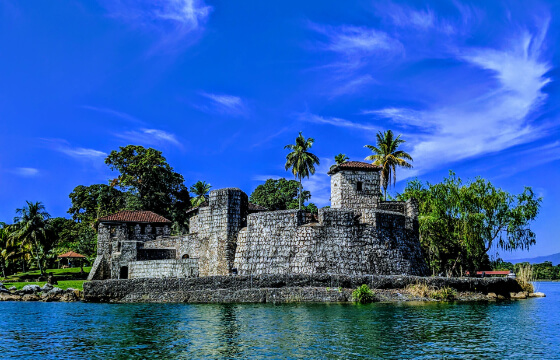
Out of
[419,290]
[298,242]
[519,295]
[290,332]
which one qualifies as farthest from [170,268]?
A: [519,295]

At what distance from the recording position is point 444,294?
86.3 feet

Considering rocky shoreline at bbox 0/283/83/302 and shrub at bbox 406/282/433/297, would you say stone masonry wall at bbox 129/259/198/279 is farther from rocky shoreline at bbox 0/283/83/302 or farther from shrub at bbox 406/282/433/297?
shrub at bbox 406/282/433/297

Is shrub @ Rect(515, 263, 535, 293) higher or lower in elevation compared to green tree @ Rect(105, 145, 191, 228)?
lower

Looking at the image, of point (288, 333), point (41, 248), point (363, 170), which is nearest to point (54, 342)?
point (288, 333)

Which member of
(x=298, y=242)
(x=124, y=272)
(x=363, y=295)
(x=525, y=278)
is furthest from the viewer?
(x=124, y=272)

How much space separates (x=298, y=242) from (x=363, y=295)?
22.3 ft

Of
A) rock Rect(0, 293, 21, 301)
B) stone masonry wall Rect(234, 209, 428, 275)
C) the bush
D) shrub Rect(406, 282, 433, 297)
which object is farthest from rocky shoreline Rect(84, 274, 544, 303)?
rock Rect(0, 293, 21, 301)

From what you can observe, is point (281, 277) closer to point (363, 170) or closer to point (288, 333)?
point (288, 333)

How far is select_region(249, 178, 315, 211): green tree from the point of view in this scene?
67869mm

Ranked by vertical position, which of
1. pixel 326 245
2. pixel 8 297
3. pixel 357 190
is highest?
pixel 357 190

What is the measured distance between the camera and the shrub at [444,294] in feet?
85.9

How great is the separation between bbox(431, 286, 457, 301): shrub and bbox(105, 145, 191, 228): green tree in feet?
131

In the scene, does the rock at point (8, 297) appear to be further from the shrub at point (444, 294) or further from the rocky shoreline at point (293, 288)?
the shrub at point (444, 294)

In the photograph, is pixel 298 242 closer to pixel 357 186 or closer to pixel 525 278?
pixel 357 186
